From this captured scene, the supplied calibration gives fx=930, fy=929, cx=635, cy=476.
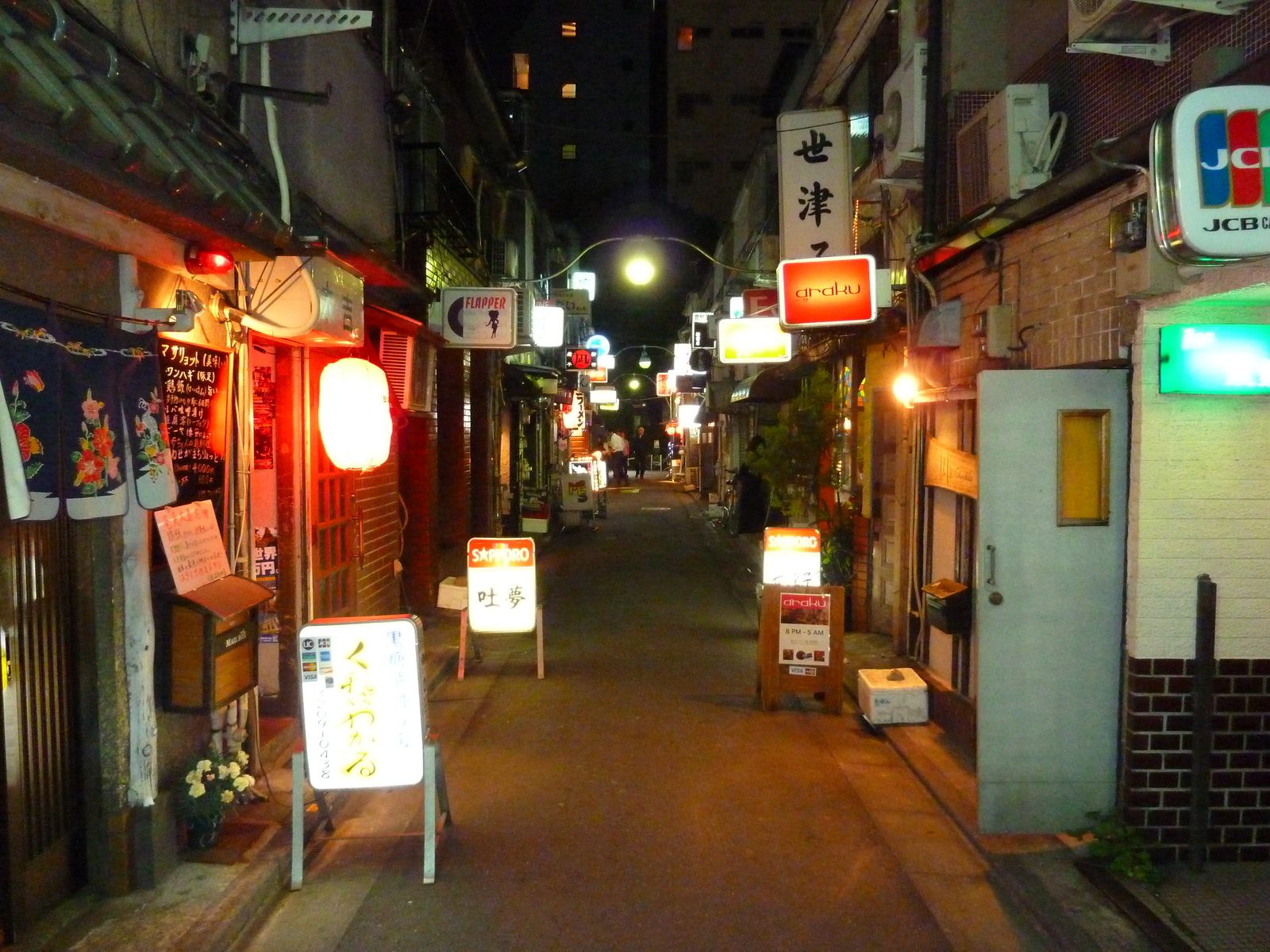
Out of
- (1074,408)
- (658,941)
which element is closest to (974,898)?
(658,941)

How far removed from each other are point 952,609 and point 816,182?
6.51 metres

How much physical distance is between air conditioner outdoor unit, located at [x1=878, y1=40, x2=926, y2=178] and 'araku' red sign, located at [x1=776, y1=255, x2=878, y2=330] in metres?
1.12

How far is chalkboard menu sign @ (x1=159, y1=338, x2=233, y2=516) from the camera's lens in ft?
19.8

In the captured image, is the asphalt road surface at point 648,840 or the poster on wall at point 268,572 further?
the poster on wall at point 268,572

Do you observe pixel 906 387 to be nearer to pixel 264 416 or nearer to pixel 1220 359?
pixel 1220 359

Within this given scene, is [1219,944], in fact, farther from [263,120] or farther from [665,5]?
[665,5]

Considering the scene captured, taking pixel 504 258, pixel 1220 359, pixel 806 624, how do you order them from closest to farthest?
pixel 1220 359 → pixel 806 624 → pixel 504 258

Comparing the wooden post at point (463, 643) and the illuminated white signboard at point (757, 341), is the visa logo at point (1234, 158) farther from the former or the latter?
the illuminated white signboard at point (757, 341)

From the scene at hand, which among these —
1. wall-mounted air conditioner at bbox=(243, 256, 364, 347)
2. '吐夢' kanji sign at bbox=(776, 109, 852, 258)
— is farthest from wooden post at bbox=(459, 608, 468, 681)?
'吐夢' kanji sign at bbox=(776, 109, 852, 258)

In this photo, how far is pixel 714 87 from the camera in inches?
2191

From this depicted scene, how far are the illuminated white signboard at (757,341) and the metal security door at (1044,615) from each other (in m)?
10.5

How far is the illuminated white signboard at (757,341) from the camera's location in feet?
54.4

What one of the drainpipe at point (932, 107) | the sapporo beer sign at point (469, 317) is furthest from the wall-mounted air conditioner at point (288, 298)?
the sapporo beer sign at point (469, 317)

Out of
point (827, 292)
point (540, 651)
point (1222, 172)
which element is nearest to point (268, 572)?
point (540, 651)
